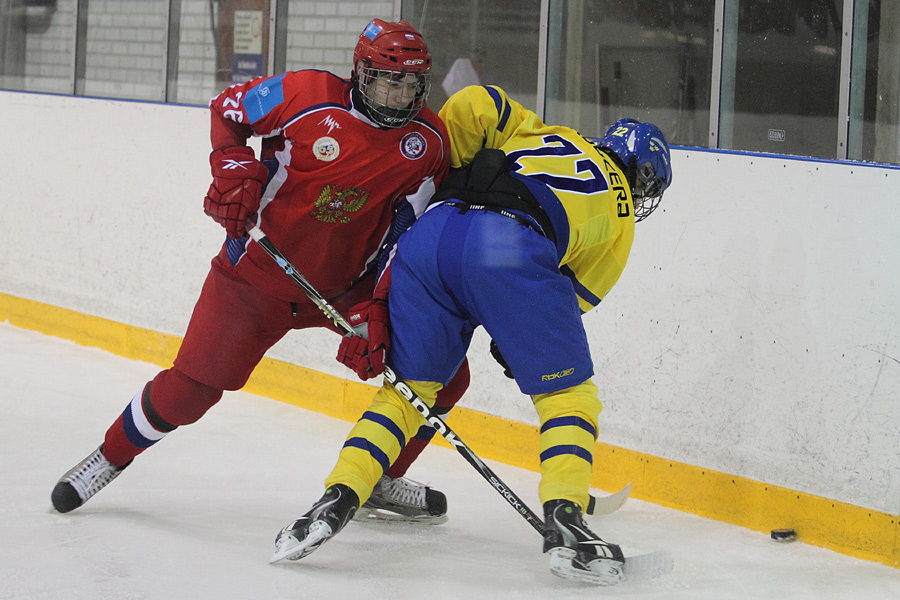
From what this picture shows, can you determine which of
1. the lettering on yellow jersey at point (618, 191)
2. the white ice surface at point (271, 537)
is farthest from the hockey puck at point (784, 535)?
the lettering on yellow jersey at point (618, 191)

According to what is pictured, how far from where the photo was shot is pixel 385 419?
2123 millimetres

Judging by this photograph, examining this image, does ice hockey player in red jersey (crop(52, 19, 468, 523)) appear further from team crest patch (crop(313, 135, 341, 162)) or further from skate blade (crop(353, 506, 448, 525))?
skate blade (crop(353, 506, 448, 525))

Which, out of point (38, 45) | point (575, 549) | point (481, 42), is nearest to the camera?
point (575, 549)

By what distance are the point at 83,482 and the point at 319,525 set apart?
29.4 inches

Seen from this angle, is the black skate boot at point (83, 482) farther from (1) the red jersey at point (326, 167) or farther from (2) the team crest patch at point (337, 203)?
(2) the team crest patch at point (337, 203)

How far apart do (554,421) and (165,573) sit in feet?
2.62

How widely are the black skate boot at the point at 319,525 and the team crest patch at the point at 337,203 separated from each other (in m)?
0.56

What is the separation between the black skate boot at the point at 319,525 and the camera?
1.98 meters

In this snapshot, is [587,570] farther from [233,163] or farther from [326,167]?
[233,163]

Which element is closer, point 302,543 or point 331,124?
point 302,543

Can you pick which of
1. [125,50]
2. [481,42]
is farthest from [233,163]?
[125,50]

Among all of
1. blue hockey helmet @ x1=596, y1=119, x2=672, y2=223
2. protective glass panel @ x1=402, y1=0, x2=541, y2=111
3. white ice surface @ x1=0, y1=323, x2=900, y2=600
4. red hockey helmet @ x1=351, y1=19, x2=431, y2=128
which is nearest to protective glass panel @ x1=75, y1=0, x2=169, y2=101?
protective glass panel @ x1=402, y1=0, x2=541, y2=111

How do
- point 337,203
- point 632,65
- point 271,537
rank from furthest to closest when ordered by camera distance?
point 632,65 → point 271,537 → point 337,203

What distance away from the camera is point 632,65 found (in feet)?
10.7
